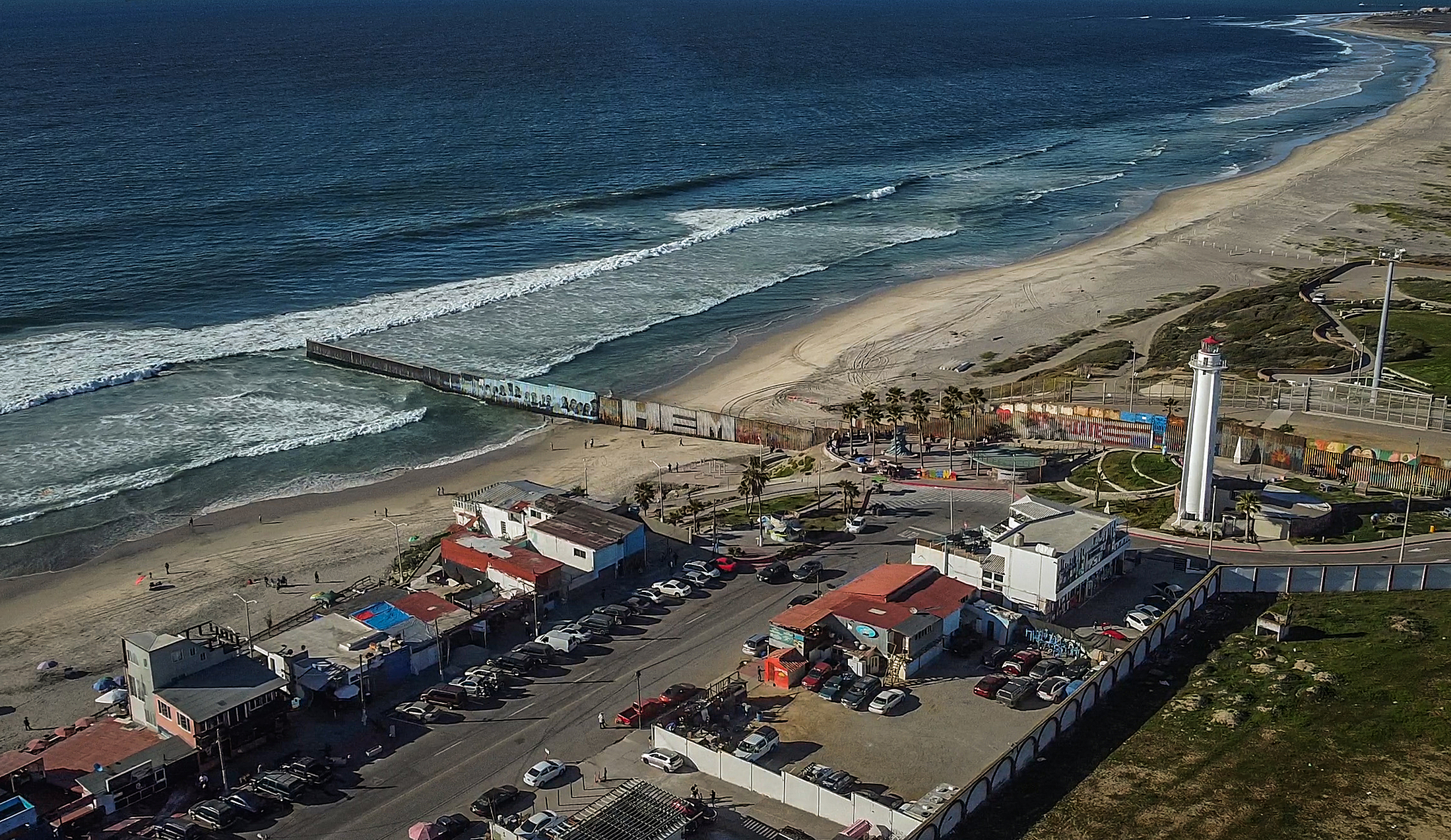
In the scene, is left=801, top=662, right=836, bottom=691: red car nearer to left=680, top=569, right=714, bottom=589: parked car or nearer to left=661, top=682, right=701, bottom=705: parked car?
left=661, top=682, right=701, bottom=705: parked car

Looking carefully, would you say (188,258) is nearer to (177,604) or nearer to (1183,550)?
(177,604)

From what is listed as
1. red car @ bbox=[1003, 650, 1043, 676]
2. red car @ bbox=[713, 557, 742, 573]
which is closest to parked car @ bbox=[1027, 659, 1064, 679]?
red car @ bbox=[1003, 650, 1043, 676]

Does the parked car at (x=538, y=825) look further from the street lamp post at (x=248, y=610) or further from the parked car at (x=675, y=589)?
the street lamp post at (x=248, y=610)

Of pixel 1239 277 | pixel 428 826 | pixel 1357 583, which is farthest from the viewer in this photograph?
pixel 1239 277

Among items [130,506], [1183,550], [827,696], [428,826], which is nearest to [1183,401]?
[1183,550]

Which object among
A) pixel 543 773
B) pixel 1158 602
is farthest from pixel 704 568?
pixel 1158 602

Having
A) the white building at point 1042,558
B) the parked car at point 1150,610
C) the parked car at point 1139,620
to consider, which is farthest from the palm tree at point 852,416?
the parked car at point 1139,620

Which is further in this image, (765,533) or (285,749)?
(765,533)
